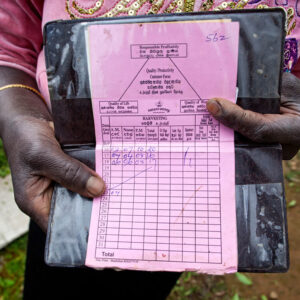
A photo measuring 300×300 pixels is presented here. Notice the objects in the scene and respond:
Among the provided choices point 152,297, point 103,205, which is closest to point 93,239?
point 103,205

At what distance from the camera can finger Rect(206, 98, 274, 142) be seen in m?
0.67

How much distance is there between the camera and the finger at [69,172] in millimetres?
717

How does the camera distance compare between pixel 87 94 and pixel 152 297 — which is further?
pixel 152 297

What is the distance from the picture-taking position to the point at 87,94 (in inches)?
28.5

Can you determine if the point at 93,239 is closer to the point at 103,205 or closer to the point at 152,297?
the point at 103,205

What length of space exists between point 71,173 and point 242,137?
37cm

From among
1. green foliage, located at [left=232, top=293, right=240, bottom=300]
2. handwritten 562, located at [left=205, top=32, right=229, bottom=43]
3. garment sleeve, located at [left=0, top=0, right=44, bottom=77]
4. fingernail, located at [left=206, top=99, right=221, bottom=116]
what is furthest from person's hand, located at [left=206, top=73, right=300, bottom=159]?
green foliage, located at [left=232, top=293, right=240, bottom=300]

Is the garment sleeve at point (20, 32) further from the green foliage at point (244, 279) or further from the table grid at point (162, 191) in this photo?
the green foliage at point (244, 279)

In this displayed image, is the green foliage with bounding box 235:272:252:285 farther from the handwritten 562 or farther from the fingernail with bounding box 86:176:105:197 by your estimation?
the handwritten 562

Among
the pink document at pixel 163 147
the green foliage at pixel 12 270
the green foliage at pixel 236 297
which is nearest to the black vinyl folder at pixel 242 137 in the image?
the pink document at pixel 163 147

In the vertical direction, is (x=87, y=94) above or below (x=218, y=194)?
above

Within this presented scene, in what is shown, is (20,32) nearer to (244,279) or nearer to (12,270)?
(12,270)

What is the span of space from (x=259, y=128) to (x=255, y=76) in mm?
104

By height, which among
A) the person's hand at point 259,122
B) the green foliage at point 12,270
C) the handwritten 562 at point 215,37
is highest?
Result: the handwritten 562 at point 215,37
